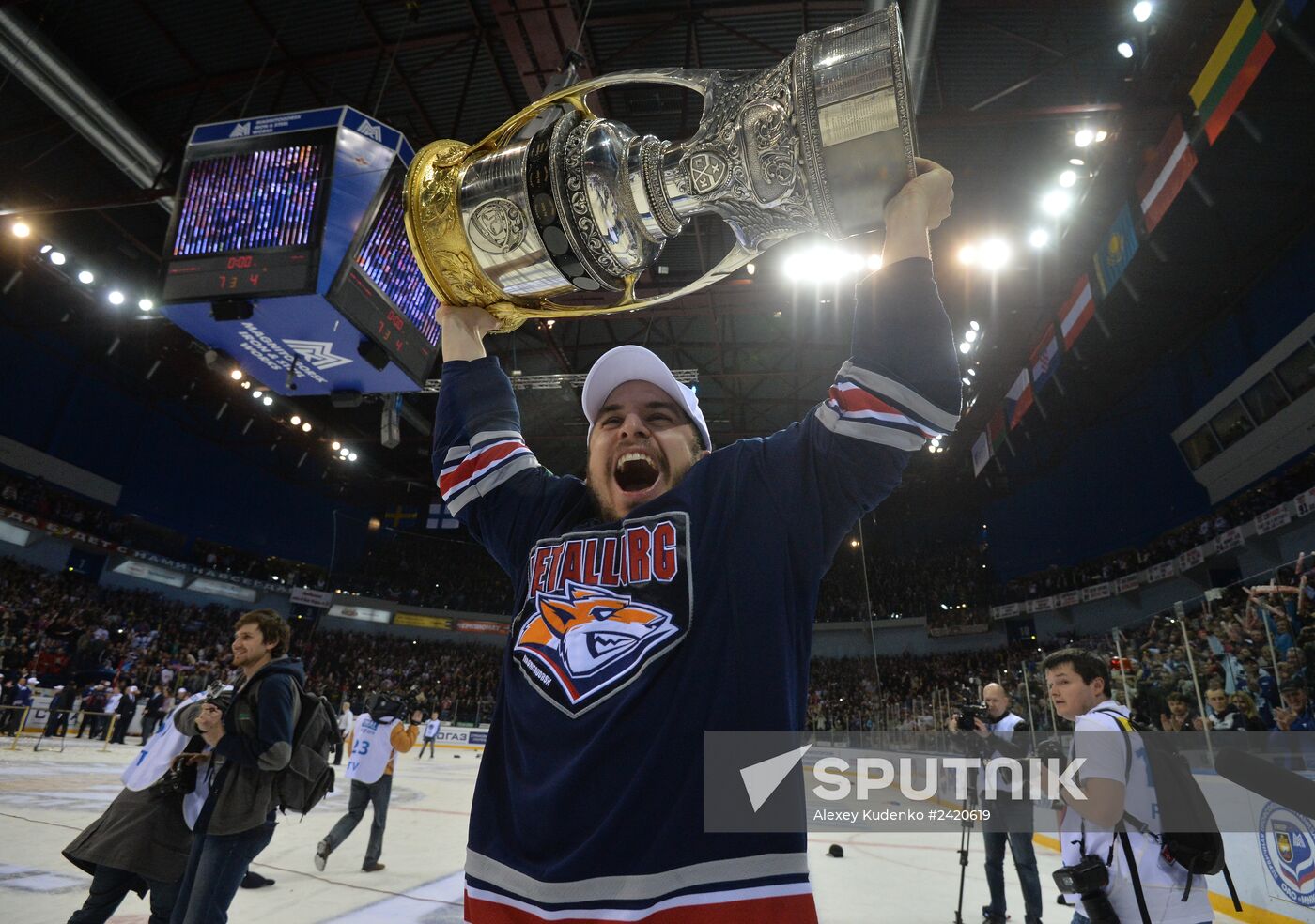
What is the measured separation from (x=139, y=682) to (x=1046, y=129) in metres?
20.2

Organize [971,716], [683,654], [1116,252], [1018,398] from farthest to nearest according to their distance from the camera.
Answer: [1018,398], [1116,252], [971,716], [683,654]

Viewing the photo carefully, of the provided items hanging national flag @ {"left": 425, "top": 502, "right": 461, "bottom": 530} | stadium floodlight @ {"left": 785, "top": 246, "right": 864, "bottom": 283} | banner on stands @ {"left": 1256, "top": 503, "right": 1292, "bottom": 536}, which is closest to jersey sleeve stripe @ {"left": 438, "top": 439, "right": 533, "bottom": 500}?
stadium floodlight @ {"left": 785, "top": 246, "right": 864, "bottom": 283}

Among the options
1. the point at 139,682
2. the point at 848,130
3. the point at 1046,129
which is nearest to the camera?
the point at 848,130

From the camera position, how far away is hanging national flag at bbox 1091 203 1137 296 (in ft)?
29.2

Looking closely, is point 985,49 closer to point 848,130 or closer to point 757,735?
point 848,130

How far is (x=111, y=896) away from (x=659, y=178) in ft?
10.3

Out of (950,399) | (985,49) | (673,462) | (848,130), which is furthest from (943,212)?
(985,49)

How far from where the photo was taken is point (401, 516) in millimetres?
27953

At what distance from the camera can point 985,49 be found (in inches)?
314

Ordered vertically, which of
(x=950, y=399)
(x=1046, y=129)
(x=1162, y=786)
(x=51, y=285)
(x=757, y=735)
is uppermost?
(x=51, y=285)

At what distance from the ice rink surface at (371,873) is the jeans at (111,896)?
116cm

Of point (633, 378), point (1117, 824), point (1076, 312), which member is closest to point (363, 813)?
point (1117, 824)

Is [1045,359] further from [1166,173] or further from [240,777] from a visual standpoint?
[240,777]

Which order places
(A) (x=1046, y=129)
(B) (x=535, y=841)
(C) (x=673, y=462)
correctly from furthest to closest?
(A) (x=1046, y=129) < (C) (x=673, y=462) < (B) (x=535, y=841)
